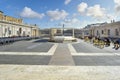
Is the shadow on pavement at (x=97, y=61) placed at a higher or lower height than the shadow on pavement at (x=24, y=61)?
lower

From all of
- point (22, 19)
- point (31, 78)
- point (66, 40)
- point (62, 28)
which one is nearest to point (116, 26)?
point (66, 40)

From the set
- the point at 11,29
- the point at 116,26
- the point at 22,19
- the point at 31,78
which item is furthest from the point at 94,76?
the point at 22,19

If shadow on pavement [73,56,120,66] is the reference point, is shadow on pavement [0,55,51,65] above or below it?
above

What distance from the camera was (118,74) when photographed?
8352 mm

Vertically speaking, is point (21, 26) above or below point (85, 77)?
above

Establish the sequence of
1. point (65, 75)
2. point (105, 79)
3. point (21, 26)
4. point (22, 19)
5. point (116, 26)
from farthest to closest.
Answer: point (22, 19)
point (21, 26)
point (116, 26)
point (65, 75)
point (105, 79)

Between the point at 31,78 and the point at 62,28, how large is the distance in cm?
5460

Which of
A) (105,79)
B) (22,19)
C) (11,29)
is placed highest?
(22,19)

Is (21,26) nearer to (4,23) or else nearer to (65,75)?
(4,23)

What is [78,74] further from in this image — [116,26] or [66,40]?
[116,26]

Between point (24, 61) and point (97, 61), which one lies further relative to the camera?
point (97, 61)

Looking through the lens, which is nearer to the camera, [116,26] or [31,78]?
[31,78]

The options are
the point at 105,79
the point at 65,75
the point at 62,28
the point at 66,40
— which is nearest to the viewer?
the point at 105,79

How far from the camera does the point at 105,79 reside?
7492 millimetres
